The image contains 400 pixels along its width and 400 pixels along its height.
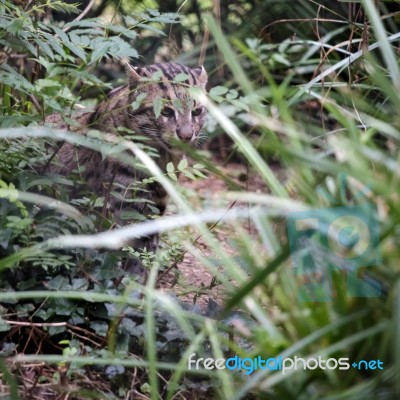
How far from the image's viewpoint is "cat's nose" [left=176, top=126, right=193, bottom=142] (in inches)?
191

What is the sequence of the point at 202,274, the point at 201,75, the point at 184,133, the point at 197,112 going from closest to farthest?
the point at 202,274 < the point at 184,133 < the point at 197,112 < the point at 201,75

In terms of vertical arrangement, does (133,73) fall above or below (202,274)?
above

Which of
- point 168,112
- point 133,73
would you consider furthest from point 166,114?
point 133,73

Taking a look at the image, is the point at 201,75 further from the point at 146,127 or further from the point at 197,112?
the point at 146,127

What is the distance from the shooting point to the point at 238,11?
7.03 meters

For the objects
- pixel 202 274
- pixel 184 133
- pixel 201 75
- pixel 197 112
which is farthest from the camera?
pixel 201 75

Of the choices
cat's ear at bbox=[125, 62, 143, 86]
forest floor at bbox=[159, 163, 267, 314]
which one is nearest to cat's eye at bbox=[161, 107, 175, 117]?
cat's ear at bbox=[125, 62, 143, 86]

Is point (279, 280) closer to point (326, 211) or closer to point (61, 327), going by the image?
point (326, 211)

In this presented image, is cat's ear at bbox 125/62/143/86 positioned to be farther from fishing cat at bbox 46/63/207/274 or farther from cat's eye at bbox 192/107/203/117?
cat's eye at bbox 192/107/203/117

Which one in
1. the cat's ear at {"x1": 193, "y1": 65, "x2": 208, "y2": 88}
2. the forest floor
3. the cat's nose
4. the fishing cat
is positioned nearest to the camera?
the forest floor

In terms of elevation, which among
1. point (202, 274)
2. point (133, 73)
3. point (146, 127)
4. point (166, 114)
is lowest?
point (202, 274)

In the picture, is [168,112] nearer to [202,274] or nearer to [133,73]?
[133,73]

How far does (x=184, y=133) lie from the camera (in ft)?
15.9

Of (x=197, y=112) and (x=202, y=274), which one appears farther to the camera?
(x=197, y=112)
